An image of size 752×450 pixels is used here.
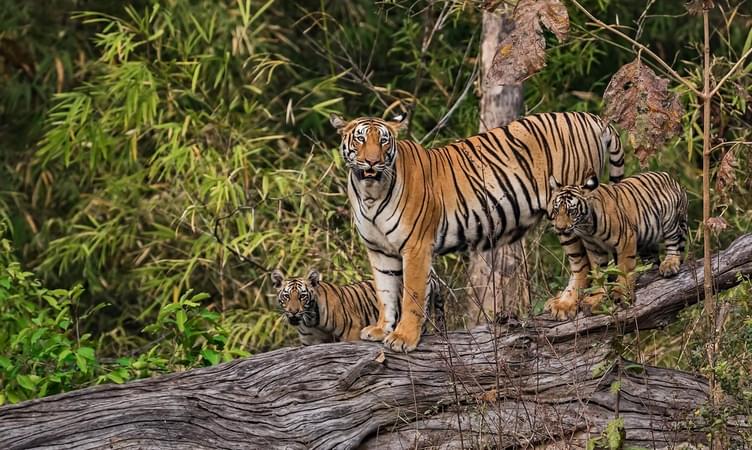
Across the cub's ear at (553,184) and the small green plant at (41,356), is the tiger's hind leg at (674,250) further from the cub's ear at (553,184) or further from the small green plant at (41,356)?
the small green plant at (41,356)

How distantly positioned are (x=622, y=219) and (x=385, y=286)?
1.06 meters

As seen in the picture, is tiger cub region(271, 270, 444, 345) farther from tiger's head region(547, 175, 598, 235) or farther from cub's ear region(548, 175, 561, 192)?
tiger's head region(547, 175, 598, 235)

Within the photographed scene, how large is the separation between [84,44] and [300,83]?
1970 mm

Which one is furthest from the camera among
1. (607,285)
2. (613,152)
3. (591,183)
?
(613,152)

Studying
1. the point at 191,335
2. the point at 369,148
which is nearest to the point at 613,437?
the point at 369,148

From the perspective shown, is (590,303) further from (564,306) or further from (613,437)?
(613,437)

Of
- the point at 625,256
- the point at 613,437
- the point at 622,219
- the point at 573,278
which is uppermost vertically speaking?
the point at 622,219

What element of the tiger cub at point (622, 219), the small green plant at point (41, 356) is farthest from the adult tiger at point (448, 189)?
the small green plant at point (41, 356)

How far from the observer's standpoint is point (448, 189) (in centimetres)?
611

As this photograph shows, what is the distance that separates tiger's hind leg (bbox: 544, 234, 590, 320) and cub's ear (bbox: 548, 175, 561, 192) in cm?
23

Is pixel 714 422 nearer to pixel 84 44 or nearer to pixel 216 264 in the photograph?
pixel 216 264

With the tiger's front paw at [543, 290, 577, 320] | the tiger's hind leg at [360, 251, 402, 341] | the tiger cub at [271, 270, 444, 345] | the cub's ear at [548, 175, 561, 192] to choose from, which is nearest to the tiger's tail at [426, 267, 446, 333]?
the tiger cub at [271, 270, 444, 345]

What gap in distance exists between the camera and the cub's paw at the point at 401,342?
584cm

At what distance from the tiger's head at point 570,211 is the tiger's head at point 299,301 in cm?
144
